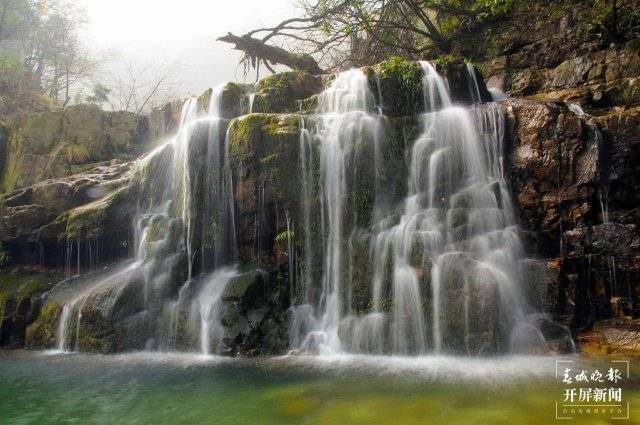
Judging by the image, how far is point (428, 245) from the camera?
27.5ft

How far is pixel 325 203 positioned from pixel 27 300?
764 centimetres

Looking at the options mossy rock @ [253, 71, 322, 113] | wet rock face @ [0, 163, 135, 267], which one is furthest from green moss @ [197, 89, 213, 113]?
wet rock face @ [0, 163, 135, 267]

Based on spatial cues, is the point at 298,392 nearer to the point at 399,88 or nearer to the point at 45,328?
the point at 45,328

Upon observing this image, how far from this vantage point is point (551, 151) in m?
8.89

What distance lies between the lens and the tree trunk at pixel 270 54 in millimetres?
15439

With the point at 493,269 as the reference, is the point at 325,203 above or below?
above

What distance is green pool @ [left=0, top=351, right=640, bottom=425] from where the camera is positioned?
5.10 m

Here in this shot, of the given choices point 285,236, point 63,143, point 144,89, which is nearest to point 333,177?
point 285,236

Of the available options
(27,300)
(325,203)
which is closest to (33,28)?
(27,300)

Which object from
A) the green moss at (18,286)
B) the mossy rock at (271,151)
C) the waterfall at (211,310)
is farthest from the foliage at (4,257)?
the mossy rock at (271,151)

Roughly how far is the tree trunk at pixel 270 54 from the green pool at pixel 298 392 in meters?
11.1

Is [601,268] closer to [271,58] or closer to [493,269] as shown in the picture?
[493,269]

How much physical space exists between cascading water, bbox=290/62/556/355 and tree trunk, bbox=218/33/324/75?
608 cm

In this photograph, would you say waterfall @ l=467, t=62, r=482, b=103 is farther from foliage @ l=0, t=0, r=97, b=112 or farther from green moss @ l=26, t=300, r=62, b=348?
foliage @ l=0, t=0, r=97, b=112
